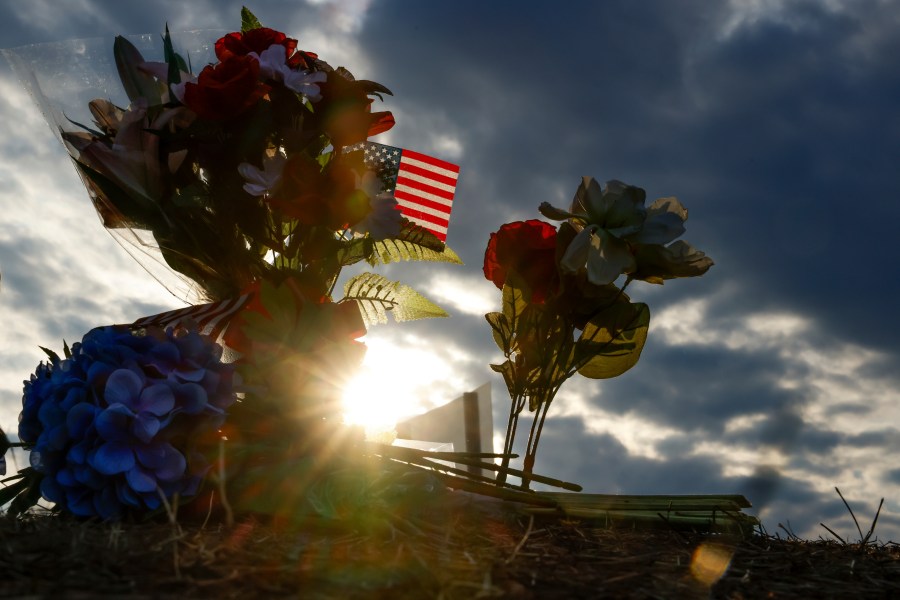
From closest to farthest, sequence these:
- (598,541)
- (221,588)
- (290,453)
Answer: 1. (221,588)
2. (598,541)
3. (290,453)

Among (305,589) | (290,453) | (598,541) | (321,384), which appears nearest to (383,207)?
(321,384)

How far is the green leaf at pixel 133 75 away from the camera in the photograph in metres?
2.56

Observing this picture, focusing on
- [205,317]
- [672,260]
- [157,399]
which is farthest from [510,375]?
[157,399]

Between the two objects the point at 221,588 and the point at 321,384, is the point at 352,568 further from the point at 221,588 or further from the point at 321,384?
the point at 321,384

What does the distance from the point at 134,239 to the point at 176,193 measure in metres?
0.50

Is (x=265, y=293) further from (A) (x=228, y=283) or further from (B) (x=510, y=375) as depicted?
(B) (x=510, y=375)

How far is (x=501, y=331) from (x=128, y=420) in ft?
3.78

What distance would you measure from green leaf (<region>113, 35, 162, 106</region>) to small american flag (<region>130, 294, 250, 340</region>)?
0.73 metres

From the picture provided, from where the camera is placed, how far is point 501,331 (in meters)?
2.46

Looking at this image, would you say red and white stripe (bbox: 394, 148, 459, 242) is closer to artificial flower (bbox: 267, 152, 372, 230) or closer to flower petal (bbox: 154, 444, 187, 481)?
artificial flower (bbox: 267, 152, 372, 230)

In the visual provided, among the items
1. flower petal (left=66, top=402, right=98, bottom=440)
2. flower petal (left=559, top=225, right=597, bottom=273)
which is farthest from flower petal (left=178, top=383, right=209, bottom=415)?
flower petal (left=559, top=225, right=597, bottom=273)

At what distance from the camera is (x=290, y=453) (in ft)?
6.88

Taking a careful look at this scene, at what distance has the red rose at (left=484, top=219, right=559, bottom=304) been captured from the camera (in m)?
2.38

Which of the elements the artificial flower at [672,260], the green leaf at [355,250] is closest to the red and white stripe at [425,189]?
the green leaf at [355,250]
